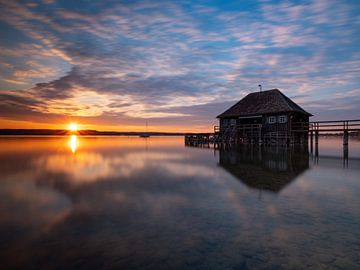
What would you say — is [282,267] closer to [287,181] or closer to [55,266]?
[55,266]

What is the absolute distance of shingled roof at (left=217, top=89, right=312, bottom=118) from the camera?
31156 millimetres

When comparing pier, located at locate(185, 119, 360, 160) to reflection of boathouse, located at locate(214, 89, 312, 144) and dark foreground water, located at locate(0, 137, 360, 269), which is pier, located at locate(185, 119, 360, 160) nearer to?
reflection of boathouse, located at locate(214, 89, 312, 144)

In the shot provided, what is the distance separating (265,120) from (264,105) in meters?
2.48

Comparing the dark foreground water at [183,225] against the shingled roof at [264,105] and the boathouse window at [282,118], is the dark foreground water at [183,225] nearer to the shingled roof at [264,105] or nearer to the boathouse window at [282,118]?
the boathouse window at [282,118]

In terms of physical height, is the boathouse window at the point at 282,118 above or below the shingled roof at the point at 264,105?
below

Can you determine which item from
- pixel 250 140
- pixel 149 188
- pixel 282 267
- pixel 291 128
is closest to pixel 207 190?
pixel 149 188

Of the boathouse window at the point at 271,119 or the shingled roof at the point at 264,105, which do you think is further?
the boathouse window at the point at 271,119

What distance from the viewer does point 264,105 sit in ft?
109

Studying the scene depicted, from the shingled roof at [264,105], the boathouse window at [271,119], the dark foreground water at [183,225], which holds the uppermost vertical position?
the shingled roof at [264,105]

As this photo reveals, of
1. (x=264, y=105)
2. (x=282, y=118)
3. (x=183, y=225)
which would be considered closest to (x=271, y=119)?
(x=282, y=118)

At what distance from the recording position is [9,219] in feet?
17.2

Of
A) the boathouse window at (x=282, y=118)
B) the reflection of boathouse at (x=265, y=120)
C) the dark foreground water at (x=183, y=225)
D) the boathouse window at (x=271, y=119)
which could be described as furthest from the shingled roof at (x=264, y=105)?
the dark foreground water at (x=183, y=225)

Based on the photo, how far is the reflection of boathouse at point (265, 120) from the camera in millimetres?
30375

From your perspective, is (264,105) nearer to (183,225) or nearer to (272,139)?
(272,139)
